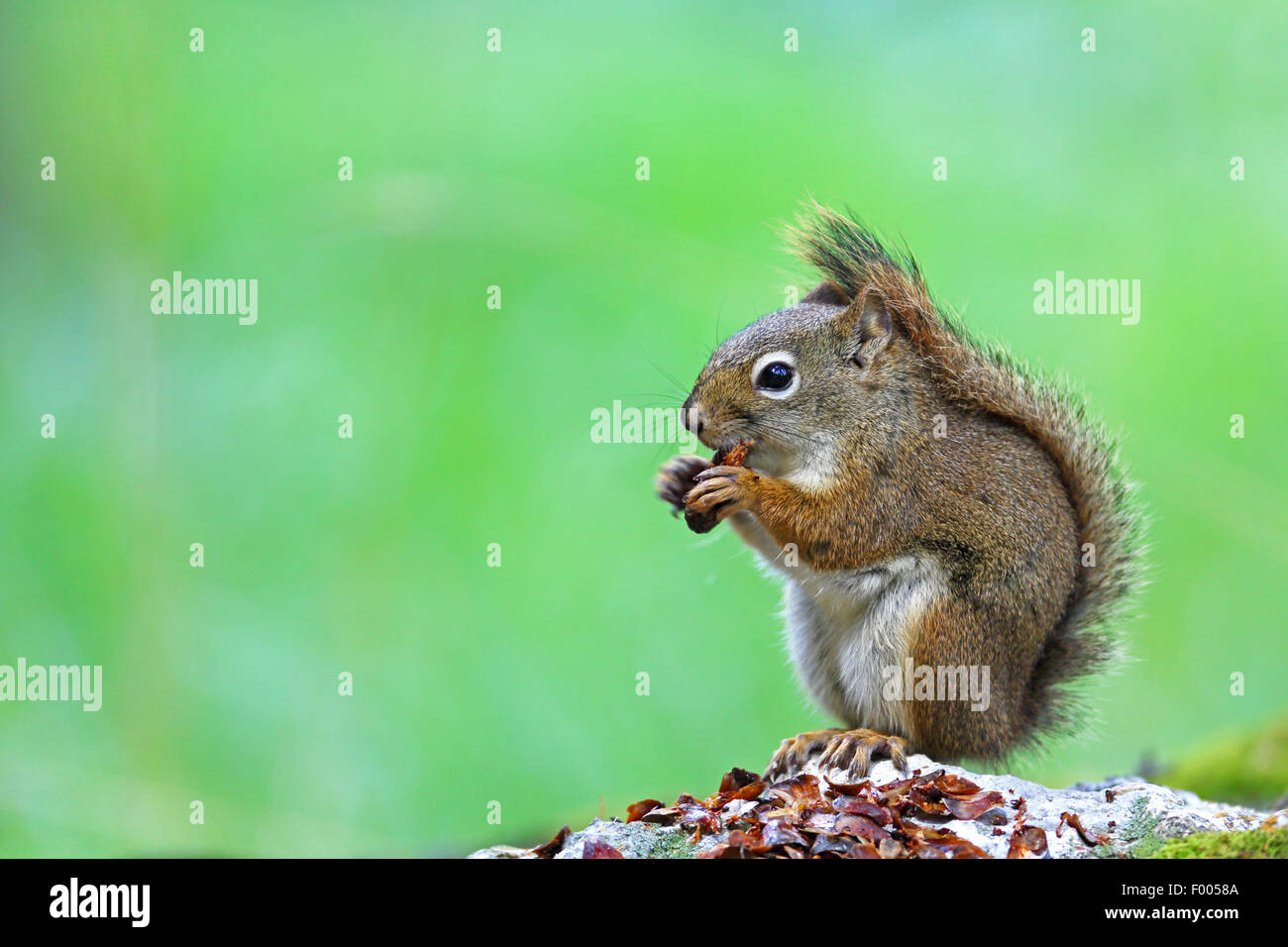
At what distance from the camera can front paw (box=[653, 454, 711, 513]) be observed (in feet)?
8.60

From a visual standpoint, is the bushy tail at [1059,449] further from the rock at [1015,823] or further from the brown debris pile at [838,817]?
the brown debris pile at [838,817]

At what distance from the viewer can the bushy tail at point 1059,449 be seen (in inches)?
101

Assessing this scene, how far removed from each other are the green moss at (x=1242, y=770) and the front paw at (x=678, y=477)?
1.57 meters

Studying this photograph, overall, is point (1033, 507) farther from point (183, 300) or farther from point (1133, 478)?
point (183, 300)

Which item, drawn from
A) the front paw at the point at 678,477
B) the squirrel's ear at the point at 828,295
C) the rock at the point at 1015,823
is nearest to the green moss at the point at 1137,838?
the rock at the point at 1015,823

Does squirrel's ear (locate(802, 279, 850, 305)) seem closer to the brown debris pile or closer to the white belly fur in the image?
the white belly fur

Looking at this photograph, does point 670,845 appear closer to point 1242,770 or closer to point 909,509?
point 909,509

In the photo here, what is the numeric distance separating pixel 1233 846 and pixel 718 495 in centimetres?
110

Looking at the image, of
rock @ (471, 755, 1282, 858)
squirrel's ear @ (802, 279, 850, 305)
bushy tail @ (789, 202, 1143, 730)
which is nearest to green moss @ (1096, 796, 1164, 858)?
rock @ (471, 755, 1282, 858)

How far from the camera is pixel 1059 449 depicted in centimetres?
257

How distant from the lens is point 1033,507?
247 cm
